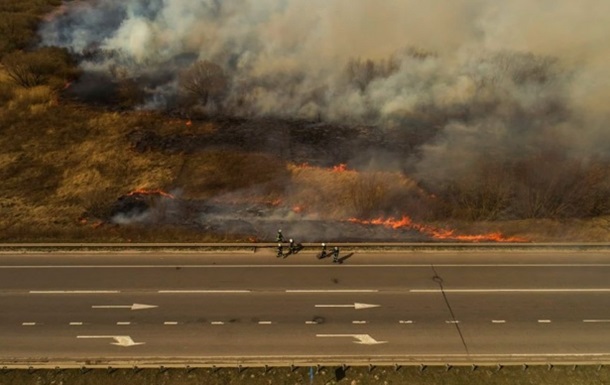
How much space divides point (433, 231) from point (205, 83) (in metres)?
28.9

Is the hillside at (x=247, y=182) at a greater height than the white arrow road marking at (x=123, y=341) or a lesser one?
greater

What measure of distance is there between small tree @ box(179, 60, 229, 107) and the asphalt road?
75.2 ft

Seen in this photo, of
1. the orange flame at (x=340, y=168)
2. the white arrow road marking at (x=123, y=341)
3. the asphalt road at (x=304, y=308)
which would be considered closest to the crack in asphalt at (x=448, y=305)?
the asphalt road at (x=304, y=308)

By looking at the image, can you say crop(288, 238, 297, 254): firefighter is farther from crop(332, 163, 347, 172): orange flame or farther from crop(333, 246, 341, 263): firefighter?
Result: crop(332, 163, 347, 172): orange flame

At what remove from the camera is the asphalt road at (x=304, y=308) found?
20.2 metres

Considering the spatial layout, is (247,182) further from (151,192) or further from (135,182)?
(135,182)

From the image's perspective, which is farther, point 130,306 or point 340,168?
point 340,168

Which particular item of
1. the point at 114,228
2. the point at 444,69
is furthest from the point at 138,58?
the point at 444,69

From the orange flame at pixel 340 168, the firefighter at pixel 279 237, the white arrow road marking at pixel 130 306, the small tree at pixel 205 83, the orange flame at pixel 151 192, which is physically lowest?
the white arrow road marking at pixel 130 306

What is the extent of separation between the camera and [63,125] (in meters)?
40.6

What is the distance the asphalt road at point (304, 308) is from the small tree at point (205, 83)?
902 inches

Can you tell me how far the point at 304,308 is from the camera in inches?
883

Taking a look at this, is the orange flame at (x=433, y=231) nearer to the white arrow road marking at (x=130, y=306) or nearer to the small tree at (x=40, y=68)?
the white arrow road marking at (x=130, y=306)

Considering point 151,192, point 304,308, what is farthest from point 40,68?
point 304,308
